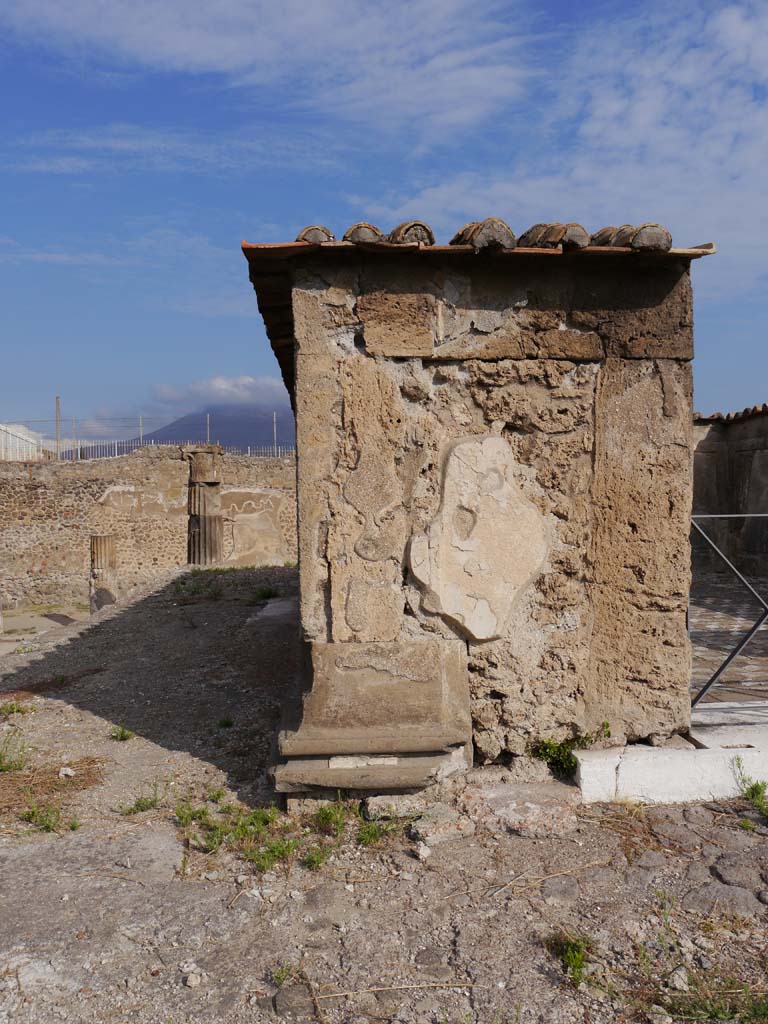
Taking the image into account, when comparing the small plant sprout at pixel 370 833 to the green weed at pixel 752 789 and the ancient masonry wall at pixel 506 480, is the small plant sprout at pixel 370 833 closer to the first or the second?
the ancient masonry wall at pixel 506 480

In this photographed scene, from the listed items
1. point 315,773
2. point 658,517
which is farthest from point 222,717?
point 658,517

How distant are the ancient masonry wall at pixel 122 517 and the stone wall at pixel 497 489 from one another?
650 inches

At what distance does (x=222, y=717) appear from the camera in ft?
16.8

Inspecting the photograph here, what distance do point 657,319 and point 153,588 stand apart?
931 centimetres

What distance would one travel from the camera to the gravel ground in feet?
7.68

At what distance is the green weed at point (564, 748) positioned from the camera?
12.4 feet

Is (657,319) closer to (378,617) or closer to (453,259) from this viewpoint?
(453,259)

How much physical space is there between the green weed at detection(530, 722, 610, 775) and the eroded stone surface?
0.59 m

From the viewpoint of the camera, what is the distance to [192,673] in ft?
20.8

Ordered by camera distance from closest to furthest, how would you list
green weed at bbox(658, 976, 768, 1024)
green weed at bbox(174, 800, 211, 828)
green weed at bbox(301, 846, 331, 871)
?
green weed at bbox(658, 976, 768, 1024) < green weed at bbox(301, 846, 331, 871) < green weed at bbox(174, 800, 211, 828)

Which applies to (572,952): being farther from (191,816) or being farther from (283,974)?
(191,816)

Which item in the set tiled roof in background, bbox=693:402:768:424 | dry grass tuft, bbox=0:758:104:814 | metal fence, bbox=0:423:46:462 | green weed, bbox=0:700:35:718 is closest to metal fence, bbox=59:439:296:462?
metal fence, bbox=0:423:46:462

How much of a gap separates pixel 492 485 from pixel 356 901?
1910 mm

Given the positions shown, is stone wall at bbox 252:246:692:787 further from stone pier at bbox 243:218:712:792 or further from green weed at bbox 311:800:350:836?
Result: green weed at bbox 311:800:350:836
